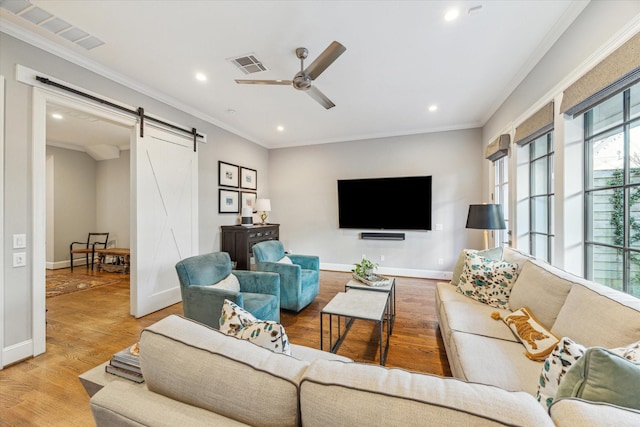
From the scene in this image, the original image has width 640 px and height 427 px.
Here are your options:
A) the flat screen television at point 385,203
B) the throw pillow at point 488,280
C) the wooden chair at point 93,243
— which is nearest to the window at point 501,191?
the flat screen television at point 385,203

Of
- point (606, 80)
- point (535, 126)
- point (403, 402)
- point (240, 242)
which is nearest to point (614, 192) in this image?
point (606, 80)

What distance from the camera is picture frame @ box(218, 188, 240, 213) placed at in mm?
4336

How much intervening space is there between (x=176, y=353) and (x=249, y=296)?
177 centimetres

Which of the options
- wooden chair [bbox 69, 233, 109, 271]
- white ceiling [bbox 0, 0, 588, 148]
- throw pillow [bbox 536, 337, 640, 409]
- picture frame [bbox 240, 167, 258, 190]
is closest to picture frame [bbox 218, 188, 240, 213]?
picture frame [bbox 240, 167, 258, 190]

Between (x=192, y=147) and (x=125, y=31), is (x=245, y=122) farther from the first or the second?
(x=125, y=31)

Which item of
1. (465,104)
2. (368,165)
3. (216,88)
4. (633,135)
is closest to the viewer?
(633,135)

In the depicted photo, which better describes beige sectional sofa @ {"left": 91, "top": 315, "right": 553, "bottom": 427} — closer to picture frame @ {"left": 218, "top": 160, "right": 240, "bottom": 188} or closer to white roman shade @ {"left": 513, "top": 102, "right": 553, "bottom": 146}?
white roman shade @ {"left": 513, "top": 102, "right": 553, "bottom": 146}

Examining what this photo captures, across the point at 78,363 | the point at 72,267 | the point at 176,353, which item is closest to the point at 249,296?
the point at 78,363

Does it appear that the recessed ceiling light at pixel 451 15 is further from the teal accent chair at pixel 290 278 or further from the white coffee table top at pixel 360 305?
the teal accent chair at pixel 290 278

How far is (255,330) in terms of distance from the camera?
1025 mm

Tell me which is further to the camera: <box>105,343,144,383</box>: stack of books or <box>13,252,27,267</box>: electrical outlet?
<box>13,252,27,267</box>: electrical outlet

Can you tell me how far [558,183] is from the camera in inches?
83.4

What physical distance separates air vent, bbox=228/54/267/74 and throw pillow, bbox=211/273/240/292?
Answer: 2249 mm

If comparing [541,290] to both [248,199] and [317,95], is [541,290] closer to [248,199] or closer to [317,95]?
[317,95]
